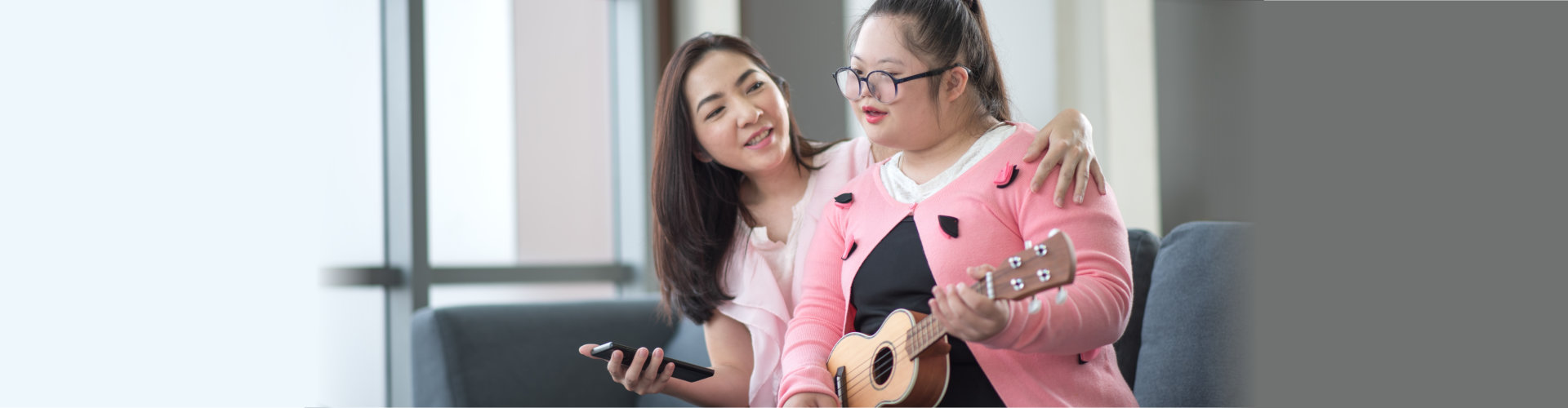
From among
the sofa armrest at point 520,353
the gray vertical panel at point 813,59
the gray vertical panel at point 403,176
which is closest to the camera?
the gray vertical panel at point 813,59

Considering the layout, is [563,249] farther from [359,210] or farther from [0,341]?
[0,341]

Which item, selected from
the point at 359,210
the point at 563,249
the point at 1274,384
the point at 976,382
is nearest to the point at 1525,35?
the point at 1274,384

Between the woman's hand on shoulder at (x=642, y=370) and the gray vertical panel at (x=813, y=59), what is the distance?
0.61 m

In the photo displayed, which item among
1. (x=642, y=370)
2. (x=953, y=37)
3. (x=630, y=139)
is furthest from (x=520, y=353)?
(x=630, y=139)

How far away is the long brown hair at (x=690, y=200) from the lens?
1.57 meters

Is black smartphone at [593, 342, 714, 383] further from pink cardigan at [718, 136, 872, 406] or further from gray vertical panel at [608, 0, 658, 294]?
gray vertical panel at [608, 0, 658, 294]

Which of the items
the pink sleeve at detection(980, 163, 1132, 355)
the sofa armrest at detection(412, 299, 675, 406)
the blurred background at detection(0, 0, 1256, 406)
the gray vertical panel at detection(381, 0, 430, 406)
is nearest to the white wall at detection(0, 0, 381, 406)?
the blurred background at detection(0, 0, 1256, 406)

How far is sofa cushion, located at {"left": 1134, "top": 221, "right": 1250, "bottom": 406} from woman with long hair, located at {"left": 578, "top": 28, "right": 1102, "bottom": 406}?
1.62 feet

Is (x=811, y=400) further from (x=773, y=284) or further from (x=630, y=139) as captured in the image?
(x=630, y=139)

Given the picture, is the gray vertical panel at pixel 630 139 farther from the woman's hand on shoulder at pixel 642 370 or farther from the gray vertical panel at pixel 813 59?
the woman's hand on shoulder at pixel 642 370

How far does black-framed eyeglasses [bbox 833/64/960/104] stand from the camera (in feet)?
3.59

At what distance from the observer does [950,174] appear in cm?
113

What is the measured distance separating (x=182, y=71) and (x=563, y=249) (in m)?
1.76

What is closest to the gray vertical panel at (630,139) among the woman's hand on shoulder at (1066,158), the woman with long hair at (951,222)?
the woman with long hair at (951,222)
